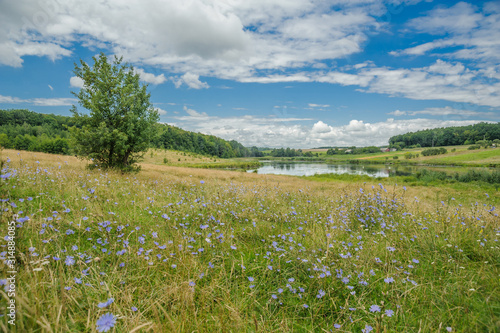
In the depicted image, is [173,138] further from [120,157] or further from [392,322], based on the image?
[392,322]

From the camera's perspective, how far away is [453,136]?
131625 mm

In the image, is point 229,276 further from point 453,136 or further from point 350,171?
point 453,136

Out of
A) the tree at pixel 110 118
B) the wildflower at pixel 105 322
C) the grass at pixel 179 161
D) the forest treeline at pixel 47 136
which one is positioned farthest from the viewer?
the forest treeline at pixel 47 136

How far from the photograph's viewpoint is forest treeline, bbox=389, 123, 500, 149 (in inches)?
4688

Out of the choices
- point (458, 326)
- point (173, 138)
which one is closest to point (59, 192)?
point (458, 326)

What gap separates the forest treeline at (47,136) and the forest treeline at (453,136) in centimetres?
13544

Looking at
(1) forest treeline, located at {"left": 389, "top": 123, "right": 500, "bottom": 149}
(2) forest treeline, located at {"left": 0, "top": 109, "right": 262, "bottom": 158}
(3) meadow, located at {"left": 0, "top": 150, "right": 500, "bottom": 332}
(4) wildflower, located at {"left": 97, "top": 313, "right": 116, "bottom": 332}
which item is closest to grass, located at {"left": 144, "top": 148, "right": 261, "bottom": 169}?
(2) forest treeline, located at {"left": 0, "top": 109, "right": 262, "bottom": 158}

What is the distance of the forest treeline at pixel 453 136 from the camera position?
119m

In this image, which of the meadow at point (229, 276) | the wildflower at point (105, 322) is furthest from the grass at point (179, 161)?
the wildflower at point (105, 322)

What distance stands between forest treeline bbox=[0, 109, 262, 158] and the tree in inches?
49.9

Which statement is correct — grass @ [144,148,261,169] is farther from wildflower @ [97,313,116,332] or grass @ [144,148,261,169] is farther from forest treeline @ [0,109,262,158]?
wildflower @ [97,313,116,332]

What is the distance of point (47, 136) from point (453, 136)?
210m

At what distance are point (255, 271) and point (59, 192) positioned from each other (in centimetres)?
547

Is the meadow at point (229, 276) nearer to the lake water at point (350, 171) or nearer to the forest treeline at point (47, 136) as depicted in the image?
the forest treeline at point (47, 136)
